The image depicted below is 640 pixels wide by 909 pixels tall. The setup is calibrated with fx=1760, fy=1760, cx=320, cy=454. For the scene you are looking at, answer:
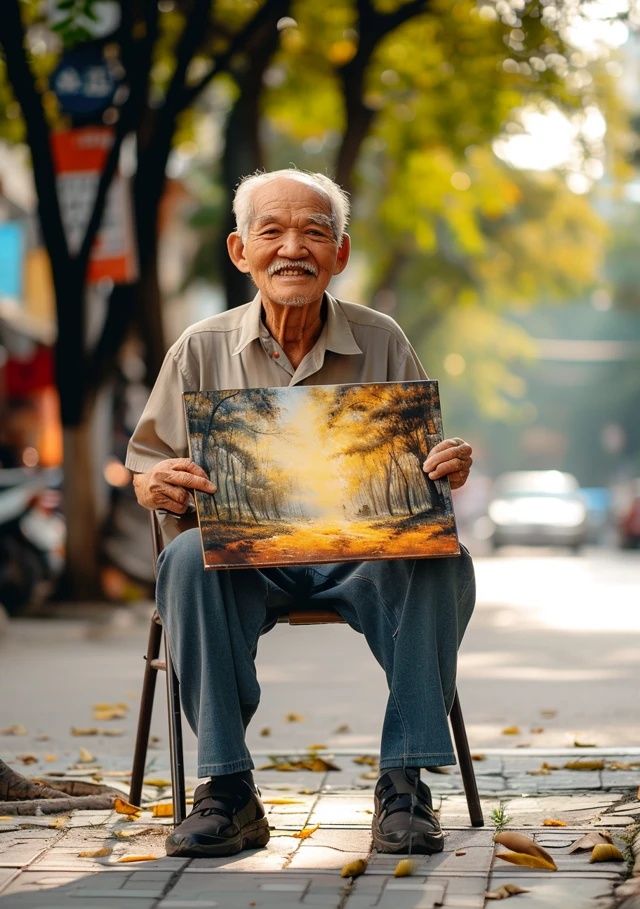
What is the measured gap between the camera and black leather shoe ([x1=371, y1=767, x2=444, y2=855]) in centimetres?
450

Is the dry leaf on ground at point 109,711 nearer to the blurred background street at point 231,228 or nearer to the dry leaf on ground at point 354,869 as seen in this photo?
the blurred background street at point 231,228

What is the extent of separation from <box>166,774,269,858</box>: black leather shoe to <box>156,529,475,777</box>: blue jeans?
73 millimetres

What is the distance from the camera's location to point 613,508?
52.2 m

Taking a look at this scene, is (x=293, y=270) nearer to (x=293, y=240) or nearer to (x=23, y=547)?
(x=293, y=240)

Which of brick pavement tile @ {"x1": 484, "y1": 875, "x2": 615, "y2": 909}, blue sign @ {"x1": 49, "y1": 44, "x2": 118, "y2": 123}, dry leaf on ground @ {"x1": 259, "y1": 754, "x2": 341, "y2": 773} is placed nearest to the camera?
brick pavement tile @ {"x1": 484, "y1": 875, "x2": 615, "y2": 909}

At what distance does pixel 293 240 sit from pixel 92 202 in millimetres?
9413

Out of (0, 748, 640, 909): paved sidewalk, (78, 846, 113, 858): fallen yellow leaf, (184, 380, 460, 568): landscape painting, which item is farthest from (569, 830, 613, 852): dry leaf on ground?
(78, 846, 113, 858): fallen yellow leaf

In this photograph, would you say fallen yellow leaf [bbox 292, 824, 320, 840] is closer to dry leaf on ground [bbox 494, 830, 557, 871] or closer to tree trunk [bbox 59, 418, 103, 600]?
dry leaf on ground [bbox 494, 830, 557, 871]

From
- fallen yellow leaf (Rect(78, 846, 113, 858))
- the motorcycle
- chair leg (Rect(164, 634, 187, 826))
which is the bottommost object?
fallen yellow leaf (Rect(78, 846, 113, 858))

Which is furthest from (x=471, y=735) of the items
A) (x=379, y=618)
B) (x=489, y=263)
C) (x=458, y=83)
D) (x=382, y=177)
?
(x=489, y=263)

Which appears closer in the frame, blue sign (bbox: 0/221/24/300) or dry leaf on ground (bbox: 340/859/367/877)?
dry leaf on ground (bbox: 340/859/367/877)

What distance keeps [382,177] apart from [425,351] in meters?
10.6

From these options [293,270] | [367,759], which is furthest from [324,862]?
[367,759]

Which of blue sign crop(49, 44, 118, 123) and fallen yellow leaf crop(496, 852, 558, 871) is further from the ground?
blue sign crop(49, 44, 118, 123)
